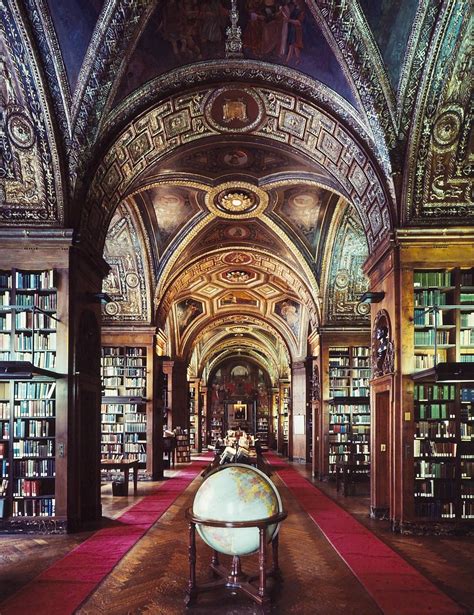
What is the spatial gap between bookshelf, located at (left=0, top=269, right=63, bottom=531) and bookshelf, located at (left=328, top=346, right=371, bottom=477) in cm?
929

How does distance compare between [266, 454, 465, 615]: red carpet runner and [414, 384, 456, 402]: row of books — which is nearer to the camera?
[266, 454, 465, 615]: red carpet runner

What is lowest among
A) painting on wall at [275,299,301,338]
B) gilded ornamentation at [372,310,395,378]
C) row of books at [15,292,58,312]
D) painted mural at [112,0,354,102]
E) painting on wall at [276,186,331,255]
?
gilded ornamentation at [372,310,395,378]

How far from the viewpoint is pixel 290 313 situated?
91.0 feet

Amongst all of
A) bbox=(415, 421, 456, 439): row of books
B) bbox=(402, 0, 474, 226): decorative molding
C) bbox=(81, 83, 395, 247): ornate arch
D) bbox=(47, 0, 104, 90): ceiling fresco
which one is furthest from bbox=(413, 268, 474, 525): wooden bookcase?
bbox=(47, 0, 104, 90): ceiling fresco

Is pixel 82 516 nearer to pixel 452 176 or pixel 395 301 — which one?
pixel 395 301

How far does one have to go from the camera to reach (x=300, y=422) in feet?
87.0

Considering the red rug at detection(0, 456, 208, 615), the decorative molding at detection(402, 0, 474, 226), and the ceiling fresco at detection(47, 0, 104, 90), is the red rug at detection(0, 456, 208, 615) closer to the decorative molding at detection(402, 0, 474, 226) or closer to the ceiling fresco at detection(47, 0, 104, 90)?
the decorative molding at detection(402, 0, 474, 226)

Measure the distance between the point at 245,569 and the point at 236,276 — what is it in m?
17.2

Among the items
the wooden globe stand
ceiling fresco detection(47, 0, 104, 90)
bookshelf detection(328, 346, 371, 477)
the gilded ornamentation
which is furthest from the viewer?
bookshelf detection(328, 346, 371, 477)

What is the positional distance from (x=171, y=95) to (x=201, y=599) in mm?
8094

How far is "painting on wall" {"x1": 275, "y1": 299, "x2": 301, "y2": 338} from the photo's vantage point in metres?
27.2

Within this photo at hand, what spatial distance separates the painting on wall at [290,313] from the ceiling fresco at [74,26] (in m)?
18.1

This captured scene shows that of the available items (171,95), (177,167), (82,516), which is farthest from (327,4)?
(82,516)

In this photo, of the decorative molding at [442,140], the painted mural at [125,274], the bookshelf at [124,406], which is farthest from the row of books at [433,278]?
the bookshelf at [124,406]
